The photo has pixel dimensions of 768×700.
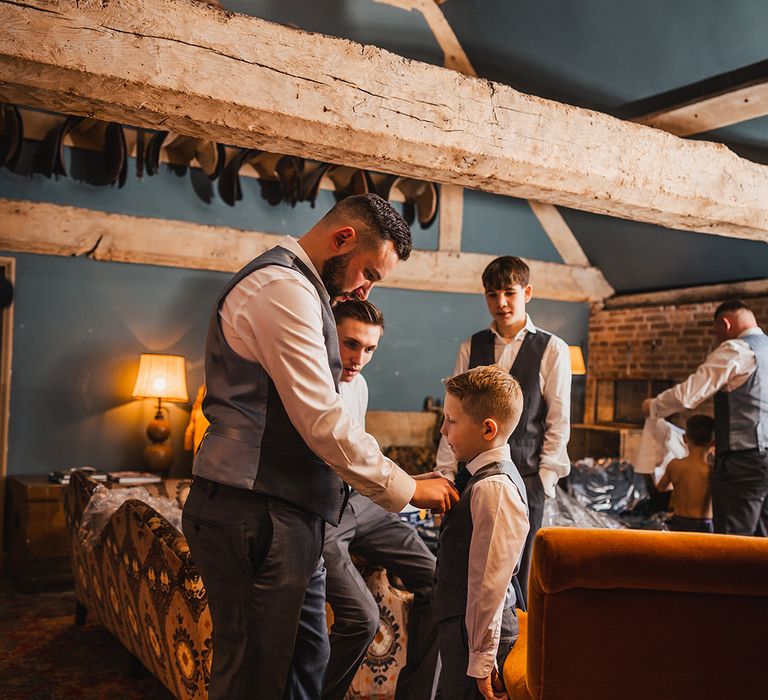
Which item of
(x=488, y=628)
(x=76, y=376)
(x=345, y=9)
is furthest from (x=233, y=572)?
(x=345, y=9)

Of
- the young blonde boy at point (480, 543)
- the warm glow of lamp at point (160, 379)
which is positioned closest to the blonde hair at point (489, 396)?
the young blonde boy at point (480, 543)

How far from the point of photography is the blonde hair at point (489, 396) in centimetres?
206

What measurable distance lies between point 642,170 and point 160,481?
320cm

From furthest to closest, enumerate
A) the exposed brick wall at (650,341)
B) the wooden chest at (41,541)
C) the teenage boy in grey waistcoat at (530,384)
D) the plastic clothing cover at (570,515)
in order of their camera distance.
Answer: the exposed brick wall at (650,341) → the wooden chest at (41,541) → the plastic clothing cover at (570,515) → the teenage boy in grey waistcoat at (530,384)

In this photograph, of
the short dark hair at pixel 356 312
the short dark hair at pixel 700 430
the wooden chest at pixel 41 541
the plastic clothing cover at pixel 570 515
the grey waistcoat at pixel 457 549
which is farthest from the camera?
the wooden chest at pixel 41 541

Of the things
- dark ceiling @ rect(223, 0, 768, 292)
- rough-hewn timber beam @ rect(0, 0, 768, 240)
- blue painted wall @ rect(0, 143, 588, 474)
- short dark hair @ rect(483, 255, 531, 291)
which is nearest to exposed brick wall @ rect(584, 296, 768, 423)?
dark ceiling @ rect(223, 0, 768, 292)

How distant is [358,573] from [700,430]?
9.29ft

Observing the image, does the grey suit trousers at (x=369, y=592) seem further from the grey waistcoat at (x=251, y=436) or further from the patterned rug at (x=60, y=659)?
the patterned rug at (x=60, y=659)

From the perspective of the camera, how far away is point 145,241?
5645 millimetres

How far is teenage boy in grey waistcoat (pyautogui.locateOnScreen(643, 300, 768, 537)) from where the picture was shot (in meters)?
3.94

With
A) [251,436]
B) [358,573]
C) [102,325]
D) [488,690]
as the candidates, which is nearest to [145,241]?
[102,325]

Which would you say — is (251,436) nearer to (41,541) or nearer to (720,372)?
(720,372)

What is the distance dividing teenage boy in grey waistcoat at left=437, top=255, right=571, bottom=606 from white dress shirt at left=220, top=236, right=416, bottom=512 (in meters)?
1.41

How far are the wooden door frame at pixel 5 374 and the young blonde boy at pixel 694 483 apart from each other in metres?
4.21
